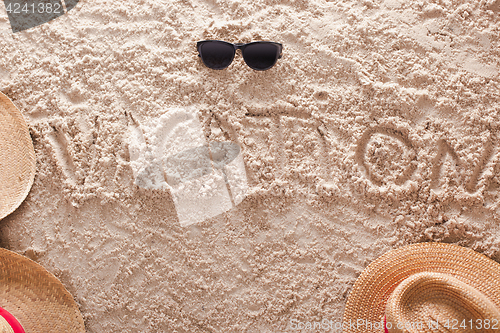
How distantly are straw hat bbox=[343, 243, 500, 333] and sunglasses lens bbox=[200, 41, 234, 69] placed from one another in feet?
3.63

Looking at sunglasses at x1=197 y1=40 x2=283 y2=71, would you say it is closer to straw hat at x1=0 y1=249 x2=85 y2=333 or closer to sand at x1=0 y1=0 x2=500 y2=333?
sand at x1=0 y1=0 x2=500 y2=333

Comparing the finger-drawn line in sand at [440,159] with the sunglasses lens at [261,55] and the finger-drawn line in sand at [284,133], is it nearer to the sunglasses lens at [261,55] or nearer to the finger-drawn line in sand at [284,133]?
the finger-drawn line in sand at [284,133]

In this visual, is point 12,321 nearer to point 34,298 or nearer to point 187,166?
point 34,298

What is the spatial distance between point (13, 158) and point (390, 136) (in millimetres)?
1689

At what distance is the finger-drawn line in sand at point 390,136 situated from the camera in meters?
1.42

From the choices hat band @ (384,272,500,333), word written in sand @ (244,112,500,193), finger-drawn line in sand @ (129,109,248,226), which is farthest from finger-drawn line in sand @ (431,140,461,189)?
finger-drawn line in sand @ (129,109,248,226)

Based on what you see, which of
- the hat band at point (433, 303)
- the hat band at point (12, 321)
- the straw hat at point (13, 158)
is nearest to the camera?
the hat band at point (433, 303)

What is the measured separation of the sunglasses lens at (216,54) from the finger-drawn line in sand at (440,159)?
103cm

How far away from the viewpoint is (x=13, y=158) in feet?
4.58

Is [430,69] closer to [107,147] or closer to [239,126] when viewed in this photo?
[239,126]

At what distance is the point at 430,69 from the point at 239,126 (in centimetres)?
92

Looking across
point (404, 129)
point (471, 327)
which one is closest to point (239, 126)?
point (404, 129)

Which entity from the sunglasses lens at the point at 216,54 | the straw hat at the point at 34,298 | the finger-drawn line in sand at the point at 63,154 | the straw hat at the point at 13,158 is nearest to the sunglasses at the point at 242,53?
the sunglasses lens at the point at 216,54

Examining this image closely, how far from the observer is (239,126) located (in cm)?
145
